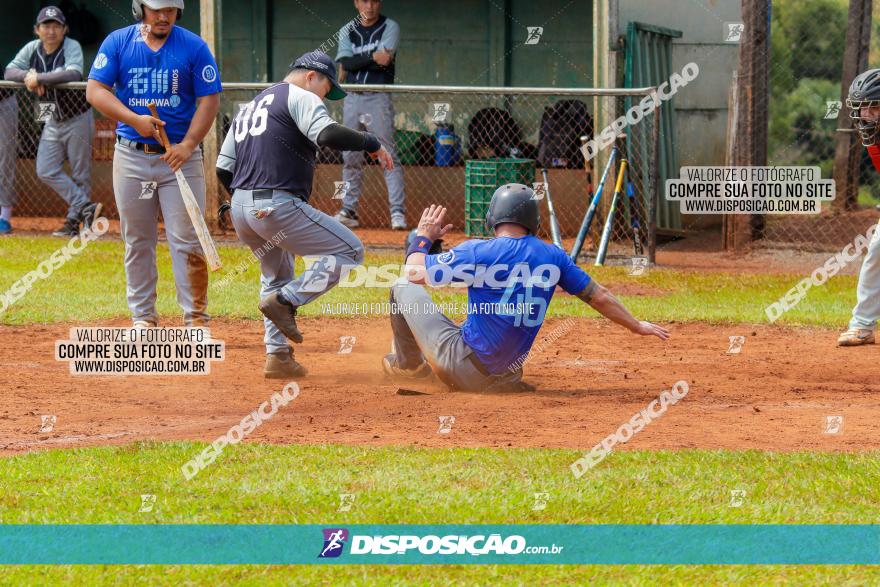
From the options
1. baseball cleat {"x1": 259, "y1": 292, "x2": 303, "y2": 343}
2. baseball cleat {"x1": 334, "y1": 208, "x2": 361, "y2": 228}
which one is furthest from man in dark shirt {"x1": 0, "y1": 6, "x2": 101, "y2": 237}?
baseball cleat {"x1": 259, "y1": 292, "x2": 303, "y2": 343}

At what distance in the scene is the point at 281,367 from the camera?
8.03 meters

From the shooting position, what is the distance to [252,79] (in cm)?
1880

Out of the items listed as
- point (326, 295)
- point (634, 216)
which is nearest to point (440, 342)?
point (326, 295)

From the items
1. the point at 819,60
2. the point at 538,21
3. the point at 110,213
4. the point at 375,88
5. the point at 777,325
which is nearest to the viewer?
the point at 777,325

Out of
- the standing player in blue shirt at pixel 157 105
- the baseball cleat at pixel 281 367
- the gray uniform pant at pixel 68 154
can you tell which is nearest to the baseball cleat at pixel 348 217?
the gray uniform pant at pixel 68 154

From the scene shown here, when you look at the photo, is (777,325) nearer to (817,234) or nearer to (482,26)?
(817,234)

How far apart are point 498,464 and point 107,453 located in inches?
72.8

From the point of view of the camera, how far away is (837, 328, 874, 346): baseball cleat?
9195 mm

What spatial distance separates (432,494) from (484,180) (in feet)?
30.4

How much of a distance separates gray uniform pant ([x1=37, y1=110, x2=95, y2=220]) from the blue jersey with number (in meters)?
8.36

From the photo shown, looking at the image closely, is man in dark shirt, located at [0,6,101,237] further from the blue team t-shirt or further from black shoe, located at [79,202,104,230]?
the blue team t-shirt

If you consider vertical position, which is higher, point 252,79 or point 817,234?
point 252,79

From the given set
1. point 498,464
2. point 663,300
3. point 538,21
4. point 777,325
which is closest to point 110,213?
point 538,21

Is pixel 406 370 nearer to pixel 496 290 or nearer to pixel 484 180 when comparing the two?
pixel 496 290
